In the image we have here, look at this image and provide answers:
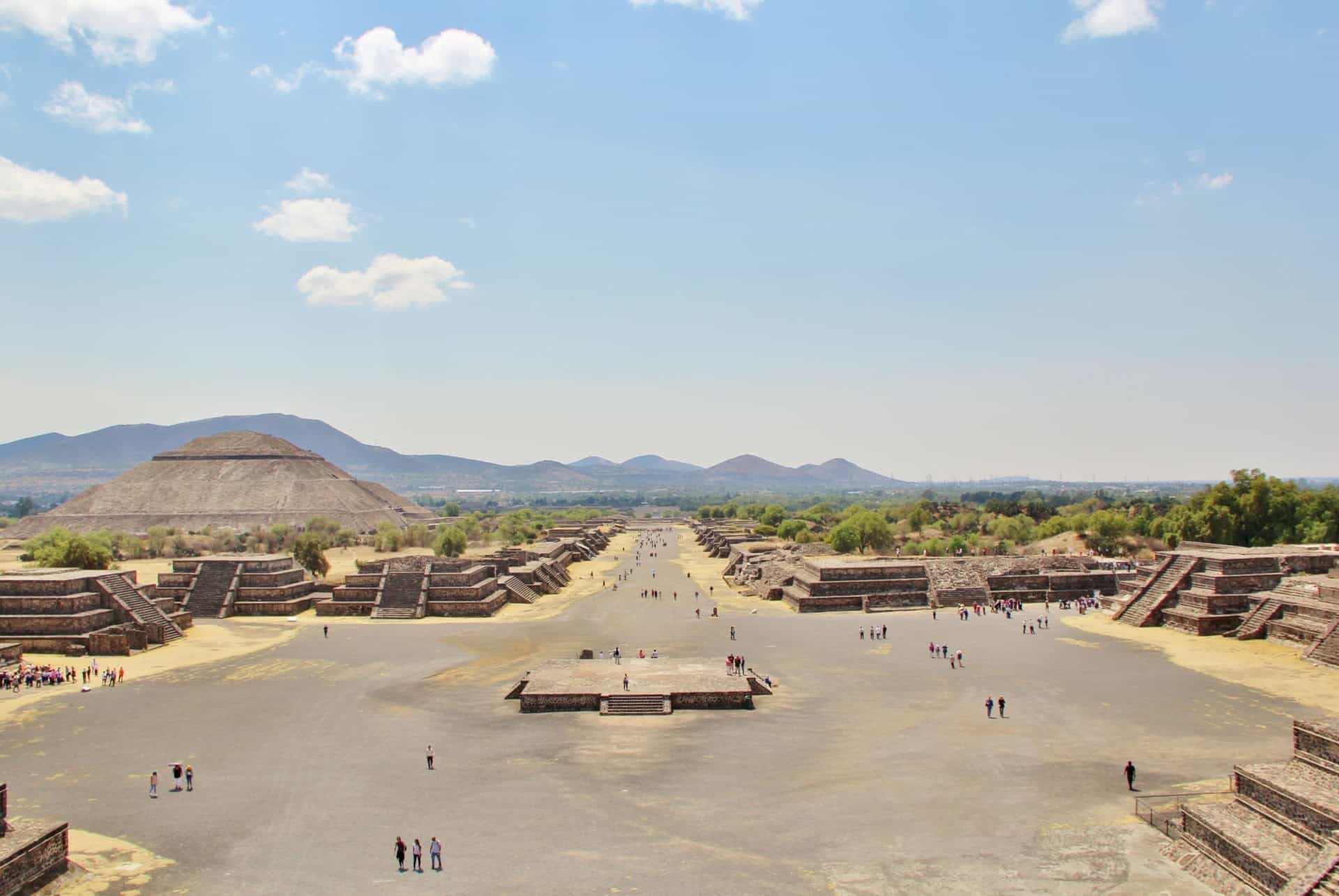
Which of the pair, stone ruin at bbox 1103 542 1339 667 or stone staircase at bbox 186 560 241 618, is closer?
stone ruin at bbox 1103 542 1339 667

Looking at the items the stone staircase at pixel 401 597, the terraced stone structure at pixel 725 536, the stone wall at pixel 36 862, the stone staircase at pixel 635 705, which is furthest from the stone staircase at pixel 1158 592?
the terraced stone structure at pixel 725 536

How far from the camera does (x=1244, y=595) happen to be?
43.6 metres

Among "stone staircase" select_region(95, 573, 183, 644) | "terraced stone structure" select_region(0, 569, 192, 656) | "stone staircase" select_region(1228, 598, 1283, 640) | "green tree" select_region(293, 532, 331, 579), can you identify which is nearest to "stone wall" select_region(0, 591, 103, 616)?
"terraced stone structure" select_region(0, 569, 192, 656)

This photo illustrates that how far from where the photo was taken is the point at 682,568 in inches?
3474

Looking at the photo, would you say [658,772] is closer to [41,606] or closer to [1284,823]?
[1284,823]

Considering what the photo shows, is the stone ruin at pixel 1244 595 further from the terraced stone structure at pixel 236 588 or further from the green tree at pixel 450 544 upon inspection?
the green tree at pixel 450 544

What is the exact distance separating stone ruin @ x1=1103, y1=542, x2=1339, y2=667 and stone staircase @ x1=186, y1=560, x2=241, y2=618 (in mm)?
56110

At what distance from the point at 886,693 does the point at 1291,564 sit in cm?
Answer: 2911

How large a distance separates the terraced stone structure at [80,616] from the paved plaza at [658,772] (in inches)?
292

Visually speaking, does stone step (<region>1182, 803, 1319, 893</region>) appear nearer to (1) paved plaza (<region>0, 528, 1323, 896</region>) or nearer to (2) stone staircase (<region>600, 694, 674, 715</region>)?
(1) paved plaza (<region>0, 528, 1323, 896</region>)

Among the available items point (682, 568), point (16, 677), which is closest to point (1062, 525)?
point (682, 568)

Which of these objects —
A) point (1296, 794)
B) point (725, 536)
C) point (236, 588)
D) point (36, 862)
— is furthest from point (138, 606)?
point (725, 536)

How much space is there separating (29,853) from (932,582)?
167 feet

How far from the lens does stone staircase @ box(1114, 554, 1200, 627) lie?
46125 mm
